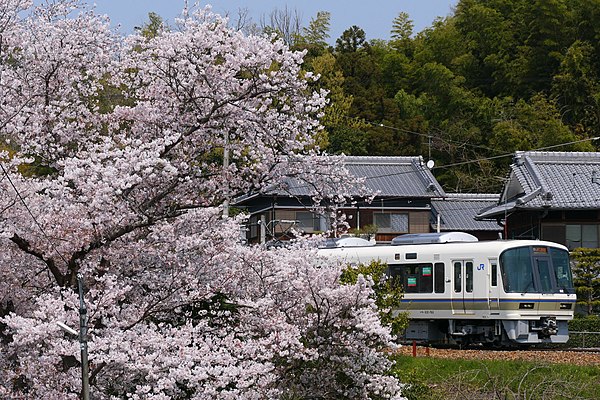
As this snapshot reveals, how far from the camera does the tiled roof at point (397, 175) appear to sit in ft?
101

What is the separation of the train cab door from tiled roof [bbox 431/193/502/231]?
14557 millimetres

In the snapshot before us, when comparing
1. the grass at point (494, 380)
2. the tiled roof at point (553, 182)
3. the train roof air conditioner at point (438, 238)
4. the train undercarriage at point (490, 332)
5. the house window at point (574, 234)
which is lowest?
the grass at point (494, 380)

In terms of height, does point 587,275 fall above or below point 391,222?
below

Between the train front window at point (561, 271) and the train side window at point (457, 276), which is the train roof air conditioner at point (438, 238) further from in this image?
the train front window at point (561, 271)

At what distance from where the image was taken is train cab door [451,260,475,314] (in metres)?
17.7

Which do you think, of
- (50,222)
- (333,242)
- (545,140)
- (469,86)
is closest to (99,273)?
(50,222)

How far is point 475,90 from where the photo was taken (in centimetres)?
3947

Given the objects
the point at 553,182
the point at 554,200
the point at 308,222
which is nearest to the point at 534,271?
the point at 554,200

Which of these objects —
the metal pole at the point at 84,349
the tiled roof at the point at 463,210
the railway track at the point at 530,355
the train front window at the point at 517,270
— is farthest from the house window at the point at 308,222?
the metal pole at the point at 84,349

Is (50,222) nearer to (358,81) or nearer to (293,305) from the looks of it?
(293,305)

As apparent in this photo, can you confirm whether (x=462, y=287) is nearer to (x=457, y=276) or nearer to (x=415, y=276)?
(x=457, y=276)

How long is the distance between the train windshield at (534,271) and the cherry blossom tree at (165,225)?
360 inches

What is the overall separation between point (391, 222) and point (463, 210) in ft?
12.6

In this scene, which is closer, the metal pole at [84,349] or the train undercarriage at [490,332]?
the metal pole at [84,349]
